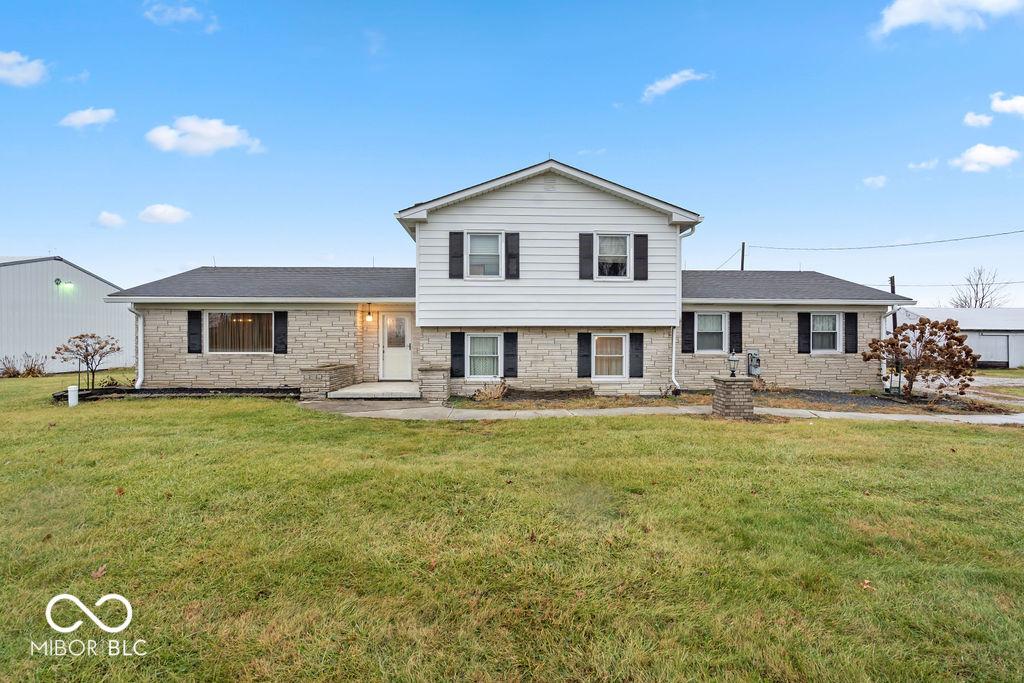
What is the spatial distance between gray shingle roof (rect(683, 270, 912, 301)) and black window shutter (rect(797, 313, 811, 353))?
0.65m

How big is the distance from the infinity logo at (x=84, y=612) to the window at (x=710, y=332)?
44.2 ft

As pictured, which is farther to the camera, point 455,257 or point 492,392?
point 455,257

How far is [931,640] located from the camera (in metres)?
2.38

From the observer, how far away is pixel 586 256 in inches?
469

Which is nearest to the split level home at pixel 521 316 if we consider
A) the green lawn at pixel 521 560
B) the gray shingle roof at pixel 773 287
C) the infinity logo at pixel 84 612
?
the gray shingle roof at pixel 773 287

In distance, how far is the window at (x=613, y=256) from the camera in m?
12.0

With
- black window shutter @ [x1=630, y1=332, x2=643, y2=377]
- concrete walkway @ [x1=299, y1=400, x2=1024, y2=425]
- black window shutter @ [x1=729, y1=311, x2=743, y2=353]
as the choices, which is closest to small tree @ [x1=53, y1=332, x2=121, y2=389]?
concrete walkway @ [x1=299, y1=400, x2=1024, y2=425]

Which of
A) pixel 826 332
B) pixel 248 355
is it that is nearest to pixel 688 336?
pixel 826 332

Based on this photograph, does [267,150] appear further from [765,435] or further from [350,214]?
[765,435]

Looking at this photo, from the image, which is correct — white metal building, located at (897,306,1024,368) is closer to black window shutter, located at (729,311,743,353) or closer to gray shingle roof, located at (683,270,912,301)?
gray shingle roof, located at (683,270,912,301)

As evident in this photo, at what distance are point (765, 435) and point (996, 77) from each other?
62.5 ft

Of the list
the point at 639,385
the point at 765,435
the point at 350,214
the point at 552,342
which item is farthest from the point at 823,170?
the point at 350,214

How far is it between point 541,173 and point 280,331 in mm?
8704

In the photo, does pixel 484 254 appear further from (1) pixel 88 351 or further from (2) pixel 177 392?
(1) pixel 88 351
